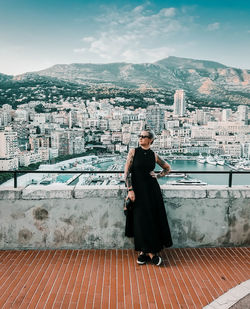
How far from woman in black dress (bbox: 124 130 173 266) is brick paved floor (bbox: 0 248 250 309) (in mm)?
200

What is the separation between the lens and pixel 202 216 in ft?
10.5

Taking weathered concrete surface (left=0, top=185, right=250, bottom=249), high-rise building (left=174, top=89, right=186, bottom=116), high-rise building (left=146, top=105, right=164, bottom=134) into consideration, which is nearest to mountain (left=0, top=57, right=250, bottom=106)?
high-rise building (left=174, top=89, right=186, bottom=116)

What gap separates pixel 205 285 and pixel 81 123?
4599 cm

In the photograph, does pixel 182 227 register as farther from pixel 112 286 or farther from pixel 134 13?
pixel 134 13

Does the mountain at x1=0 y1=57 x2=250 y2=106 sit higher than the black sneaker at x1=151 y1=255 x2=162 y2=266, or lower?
higher

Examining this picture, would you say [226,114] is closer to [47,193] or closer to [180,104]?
[180,104]

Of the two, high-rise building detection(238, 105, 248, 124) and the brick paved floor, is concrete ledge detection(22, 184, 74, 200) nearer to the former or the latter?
the brick paved floor

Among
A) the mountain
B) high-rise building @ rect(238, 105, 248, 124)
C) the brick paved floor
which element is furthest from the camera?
the mountain

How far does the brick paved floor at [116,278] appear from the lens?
85.4 inches

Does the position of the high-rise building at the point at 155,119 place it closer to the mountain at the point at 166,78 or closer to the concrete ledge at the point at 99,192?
the mountain at the point at 166,78

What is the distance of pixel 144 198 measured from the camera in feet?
9.23

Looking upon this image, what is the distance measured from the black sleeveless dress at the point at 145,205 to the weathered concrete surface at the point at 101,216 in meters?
0.31

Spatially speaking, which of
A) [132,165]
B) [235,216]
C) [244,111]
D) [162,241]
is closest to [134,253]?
[162,241]

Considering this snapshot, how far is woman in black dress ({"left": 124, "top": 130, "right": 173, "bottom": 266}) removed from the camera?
Answer: 9.14ft
